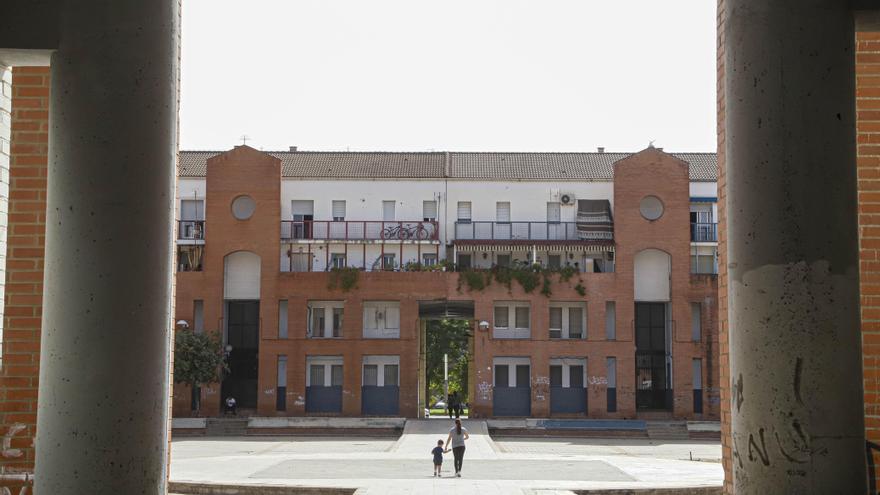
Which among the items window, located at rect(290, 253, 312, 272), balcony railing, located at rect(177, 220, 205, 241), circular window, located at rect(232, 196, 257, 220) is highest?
circular window, located at rect(232, 196, 257, 220)

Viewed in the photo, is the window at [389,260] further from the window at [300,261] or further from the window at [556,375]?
the window at [556,375]

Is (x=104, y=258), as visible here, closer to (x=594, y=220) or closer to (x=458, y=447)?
(x=458, y=447)

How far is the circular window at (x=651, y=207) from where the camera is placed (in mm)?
52000

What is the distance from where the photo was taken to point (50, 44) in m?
6.45

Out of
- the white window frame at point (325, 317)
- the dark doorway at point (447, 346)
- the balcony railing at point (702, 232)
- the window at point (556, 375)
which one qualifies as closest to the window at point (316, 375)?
the white window frame at point (325, 317)

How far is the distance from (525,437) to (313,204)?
17251 millimetres

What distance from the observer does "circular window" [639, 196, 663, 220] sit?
52.0 metres

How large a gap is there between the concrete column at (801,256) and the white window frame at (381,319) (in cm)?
4560

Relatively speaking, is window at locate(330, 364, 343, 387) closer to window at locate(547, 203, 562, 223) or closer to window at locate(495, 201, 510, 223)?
window at locate(495, 201, 510, 223)

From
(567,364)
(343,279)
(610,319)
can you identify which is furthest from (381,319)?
(610,319)

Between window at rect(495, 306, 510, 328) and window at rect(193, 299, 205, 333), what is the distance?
13796mm

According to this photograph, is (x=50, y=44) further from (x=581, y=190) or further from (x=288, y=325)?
(x=581, y=190)

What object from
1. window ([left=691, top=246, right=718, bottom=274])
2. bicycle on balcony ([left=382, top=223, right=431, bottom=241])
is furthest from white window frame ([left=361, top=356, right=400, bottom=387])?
window ([left=691, top=246, right=718, bottom=274])

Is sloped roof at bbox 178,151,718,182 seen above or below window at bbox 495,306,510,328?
above
